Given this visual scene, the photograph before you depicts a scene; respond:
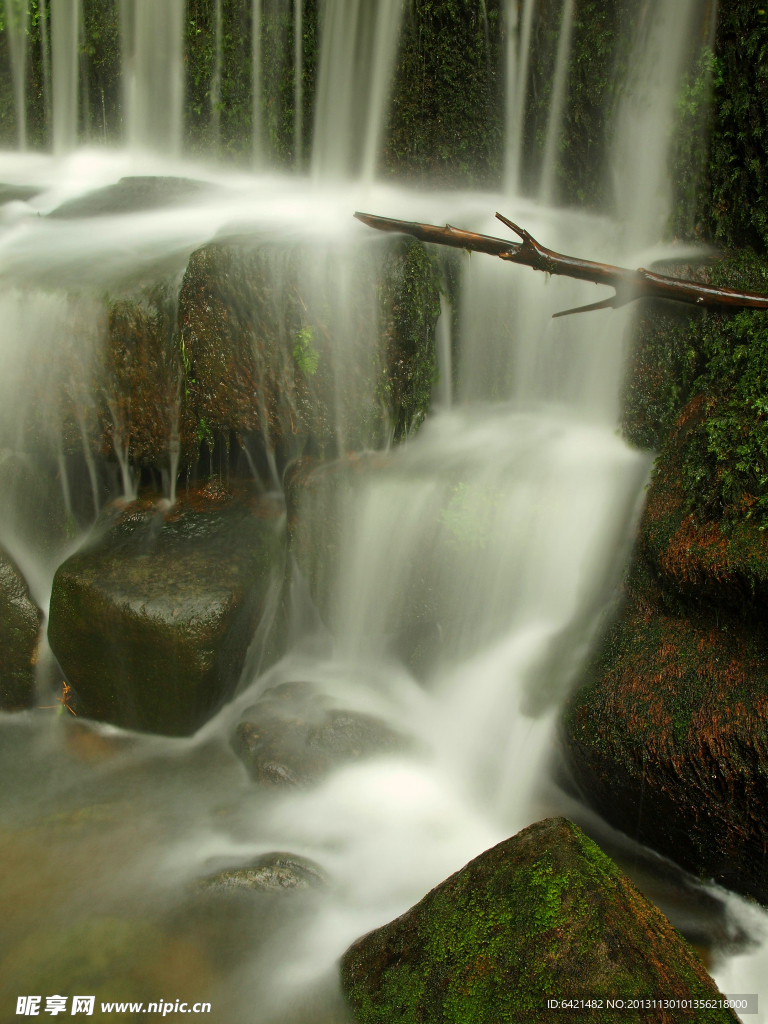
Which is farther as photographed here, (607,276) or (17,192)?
(17,192)

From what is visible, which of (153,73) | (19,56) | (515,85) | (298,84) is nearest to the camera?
(515,85)

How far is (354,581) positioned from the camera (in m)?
4.61

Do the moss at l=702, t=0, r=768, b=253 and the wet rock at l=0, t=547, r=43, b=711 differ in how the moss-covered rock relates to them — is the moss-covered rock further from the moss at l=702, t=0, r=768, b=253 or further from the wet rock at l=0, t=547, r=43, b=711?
the moss at l=702, t=0, r=768, b=253

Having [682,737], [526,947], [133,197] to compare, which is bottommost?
[526,947]

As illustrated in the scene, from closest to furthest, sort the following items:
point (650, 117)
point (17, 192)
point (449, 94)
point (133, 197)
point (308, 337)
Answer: point (308, 337), point (650, 117), point (449, 94), point (133, 197), point (17, 192)

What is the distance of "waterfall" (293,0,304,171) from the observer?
24.8ft

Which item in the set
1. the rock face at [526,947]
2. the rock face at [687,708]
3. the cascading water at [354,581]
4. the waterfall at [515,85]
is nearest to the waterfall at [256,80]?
the cascading water at [354,581]

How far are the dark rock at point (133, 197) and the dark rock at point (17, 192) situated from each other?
1.58 ft

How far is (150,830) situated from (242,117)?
24.7ft

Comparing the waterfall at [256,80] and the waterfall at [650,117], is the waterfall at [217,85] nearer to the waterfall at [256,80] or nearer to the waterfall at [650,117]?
the waterfall at [256,80]

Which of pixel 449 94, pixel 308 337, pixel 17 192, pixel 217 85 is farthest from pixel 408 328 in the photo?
pixel 217 85

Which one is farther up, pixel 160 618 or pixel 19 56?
pixel 19 56

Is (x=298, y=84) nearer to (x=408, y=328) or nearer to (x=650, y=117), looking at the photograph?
(x=650, y=117)

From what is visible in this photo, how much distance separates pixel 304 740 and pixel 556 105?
5.12 m
